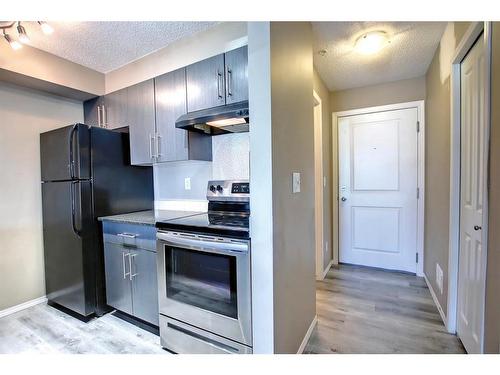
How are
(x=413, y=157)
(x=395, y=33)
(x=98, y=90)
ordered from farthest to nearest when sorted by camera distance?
(x=413, y=157)
(x=98, y=90)
(x=395, y=33)

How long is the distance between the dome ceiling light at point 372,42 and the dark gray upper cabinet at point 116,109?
2220mm

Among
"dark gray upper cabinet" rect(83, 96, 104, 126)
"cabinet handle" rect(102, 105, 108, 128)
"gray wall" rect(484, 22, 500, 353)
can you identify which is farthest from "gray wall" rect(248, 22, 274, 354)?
"dark gray upper cabinet" rect(83, 96, 104, 126)

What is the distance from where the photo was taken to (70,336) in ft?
6.09

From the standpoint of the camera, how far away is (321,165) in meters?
2.88

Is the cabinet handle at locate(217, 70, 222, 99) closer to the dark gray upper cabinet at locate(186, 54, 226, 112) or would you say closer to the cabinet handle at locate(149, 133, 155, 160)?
the dark gray upper cabinet at locate(186, 54, 226, 112)

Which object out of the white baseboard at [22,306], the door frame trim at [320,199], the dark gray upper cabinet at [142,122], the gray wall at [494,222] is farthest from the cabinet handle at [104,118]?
the gray wall at [494,222]

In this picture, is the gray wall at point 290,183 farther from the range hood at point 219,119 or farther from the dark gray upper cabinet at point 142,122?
the dark gray upper cabinet at point 142,122

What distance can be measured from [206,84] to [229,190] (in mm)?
860

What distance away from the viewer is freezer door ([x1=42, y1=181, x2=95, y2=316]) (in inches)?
79.3

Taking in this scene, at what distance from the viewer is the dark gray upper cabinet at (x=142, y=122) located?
2.19 metres
